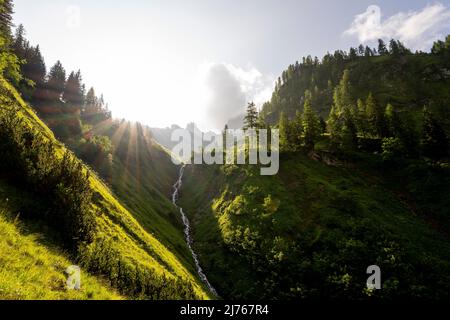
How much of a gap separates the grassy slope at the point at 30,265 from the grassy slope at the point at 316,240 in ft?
114

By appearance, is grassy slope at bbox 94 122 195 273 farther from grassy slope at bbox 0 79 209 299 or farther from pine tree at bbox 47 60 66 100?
pine tree at bbox 47 60 66 100

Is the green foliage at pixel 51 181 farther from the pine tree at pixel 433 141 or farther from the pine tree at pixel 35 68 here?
the pine tree at pixel 35 68

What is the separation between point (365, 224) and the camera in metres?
52.3

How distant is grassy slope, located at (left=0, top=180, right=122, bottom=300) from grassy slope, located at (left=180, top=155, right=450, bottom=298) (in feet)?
114

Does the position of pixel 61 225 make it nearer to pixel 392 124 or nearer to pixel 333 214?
pixel 333 214

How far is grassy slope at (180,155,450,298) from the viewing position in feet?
140

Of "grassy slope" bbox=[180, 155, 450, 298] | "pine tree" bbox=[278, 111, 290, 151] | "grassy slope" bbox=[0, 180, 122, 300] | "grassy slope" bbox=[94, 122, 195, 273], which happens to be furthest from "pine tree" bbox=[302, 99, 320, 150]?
"grassy slope" bbox=[0, 180, 122, 300]

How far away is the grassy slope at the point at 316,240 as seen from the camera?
42750 millimetres

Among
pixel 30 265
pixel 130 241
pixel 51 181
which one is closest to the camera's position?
pixel 30 265

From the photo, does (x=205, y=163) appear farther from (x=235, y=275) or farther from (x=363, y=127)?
(x=235, y=275)

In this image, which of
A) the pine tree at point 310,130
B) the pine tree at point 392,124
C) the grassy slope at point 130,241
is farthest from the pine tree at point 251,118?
the grassy slope at point 130,241

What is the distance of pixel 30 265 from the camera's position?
48.2ft

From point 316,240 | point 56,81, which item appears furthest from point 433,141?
point 56,81

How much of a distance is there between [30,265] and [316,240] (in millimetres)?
46522
